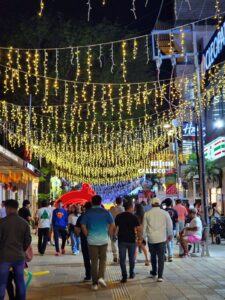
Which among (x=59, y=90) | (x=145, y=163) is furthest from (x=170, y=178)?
(x=145, y=163)

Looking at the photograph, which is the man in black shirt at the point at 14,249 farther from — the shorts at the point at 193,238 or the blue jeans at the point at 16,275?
the shorts at the point at 193,238

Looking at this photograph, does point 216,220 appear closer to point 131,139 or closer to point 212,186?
point 212,186

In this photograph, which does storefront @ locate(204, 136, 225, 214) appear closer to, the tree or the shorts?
the tree

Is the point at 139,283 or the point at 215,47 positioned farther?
the point at 215,47

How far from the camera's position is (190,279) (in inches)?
422

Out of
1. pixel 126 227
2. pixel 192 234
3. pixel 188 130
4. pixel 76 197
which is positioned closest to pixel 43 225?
pixel 192 234

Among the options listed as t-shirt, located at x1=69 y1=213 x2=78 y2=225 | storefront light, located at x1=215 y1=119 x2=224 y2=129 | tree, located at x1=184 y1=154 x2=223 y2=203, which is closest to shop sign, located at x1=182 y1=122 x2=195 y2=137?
tree, located at x1=184 y1=154 x2=223 y2=203

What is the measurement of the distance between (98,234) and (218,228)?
36.3 feet

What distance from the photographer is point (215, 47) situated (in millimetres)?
25172

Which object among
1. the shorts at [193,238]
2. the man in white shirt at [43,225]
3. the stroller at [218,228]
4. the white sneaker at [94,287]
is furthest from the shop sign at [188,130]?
the white sneaker at [94,287]

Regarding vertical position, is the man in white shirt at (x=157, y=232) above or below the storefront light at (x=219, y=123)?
below

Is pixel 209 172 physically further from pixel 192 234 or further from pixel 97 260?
pixel 97 260

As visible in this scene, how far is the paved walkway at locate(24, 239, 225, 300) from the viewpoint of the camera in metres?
8.95

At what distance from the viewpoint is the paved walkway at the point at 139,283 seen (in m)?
8.95
